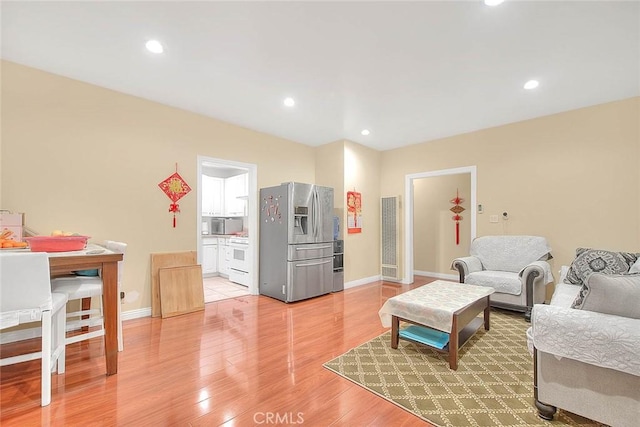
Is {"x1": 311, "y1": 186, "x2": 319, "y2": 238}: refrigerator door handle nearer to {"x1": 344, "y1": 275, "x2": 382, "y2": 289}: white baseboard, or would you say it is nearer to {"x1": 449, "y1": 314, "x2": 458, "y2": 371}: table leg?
{"x1": 344, "y1": 275, "x2": 382, "y2": 289}: white baseboard

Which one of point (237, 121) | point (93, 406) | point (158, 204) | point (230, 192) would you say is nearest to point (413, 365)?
Answer: point (93, 406)

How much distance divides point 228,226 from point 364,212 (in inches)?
121

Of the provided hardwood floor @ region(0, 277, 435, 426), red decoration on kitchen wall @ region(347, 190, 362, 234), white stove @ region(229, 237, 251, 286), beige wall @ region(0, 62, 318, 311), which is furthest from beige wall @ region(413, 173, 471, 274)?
beige wall @ region(0, 62, 318, 311)

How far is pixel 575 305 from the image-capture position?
1.68 metres

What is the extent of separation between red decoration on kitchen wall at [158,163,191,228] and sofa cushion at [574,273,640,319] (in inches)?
162

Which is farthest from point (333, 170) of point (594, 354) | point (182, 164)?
point (594, 354)

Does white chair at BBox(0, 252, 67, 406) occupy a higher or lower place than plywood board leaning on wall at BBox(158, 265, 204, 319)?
higher

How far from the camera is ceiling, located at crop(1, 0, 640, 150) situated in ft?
6.46

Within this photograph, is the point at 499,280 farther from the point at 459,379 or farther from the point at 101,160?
the point at 101,160

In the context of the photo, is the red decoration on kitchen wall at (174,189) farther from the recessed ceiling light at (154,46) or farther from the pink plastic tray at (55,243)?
the recessed ceiling light at (154,46)

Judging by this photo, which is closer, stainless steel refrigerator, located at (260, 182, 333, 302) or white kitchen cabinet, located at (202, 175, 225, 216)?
stainless steel refrigerator, located at (260, 182, 333, 302)

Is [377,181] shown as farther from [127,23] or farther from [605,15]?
[127,23]

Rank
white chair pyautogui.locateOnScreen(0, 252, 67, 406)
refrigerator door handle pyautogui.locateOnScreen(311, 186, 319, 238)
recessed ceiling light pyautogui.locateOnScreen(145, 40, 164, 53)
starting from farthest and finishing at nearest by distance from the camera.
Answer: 1. refrigerator door handle pyautogui.locateOnScreen(311, 186, 319, 238)
2. recessed ceiling light pyautogui.locateOnScreen(145, 40, 164, 53)
3. white chair pyautogui.locateOnScreen(0, 252, 67, 406)

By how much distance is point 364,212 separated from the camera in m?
5.33
